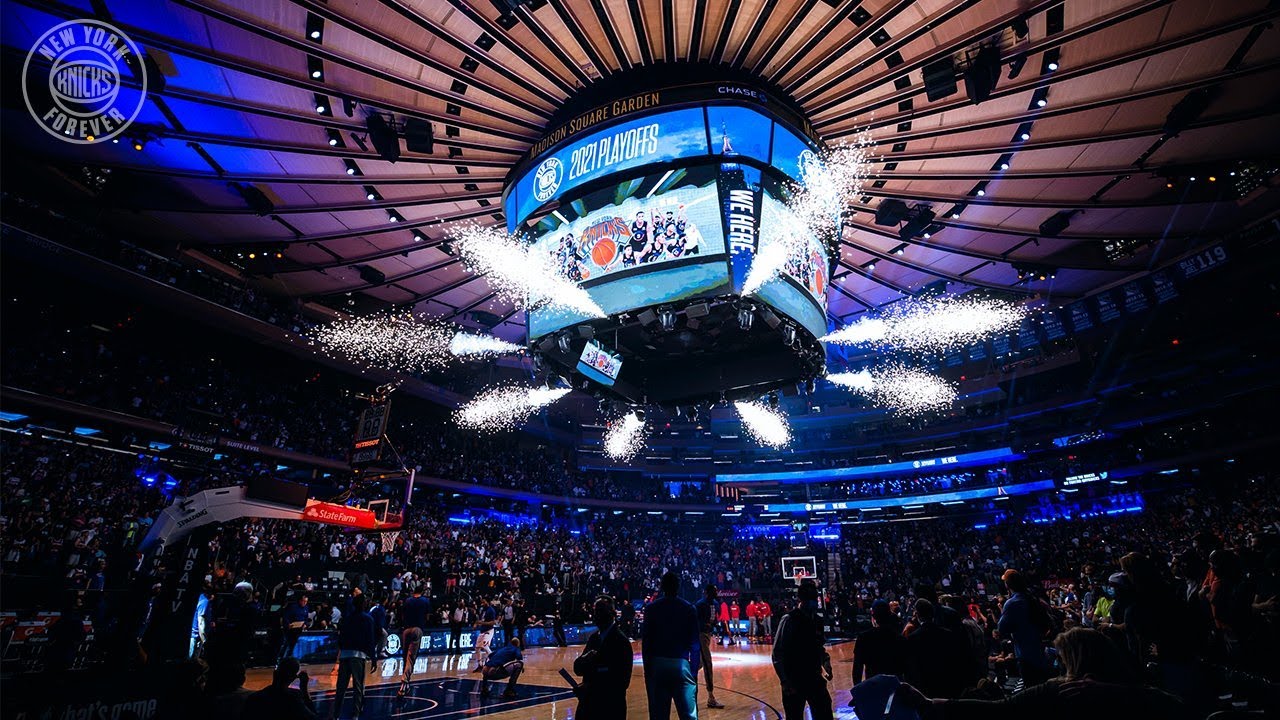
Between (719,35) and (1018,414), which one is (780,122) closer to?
(719,35)

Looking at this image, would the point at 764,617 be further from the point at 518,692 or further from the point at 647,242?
the point at 647,242

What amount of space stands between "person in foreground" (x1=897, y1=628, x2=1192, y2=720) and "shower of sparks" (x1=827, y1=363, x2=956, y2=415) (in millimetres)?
33610

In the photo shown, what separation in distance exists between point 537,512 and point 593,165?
31.0 metres

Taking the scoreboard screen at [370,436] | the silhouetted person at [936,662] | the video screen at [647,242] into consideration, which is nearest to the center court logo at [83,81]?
the video screen at [647,242]

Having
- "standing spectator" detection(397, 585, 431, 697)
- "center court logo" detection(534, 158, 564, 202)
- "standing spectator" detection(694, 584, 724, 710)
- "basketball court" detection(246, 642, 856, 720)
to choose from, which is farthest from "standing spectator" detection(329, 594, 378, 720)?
"center court logo" detection(534, 158, 564, 202)

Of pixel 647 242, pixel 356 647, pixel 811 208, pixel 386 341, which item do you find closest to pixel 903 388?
pixel 811 208

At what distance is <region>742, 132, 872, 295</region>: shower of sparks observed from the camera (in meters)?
10.1

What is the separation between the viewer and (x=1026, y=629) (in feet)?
18.5

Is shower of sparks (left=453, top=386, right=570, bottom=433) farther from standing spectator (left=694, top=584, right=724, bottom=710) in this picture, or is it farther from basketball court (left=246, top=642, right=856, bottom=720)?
standing spectator (left=694, top=584, right=724, bottom=710)

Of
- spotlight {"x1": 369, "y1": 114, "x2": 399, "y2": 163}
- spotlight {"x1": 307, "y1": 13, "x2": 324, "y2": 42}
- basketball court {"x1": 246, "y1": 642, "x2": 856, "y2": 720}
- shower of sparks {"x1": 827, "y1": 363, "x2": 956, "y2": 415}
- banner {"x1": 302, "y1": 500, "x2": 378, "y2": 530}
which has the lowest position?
basketball court {"x1": 246, "y1": 642, "x2": 856, "y2": 720}

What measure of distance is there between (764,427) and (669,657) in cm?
4398

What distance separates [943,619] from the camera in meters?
5.69

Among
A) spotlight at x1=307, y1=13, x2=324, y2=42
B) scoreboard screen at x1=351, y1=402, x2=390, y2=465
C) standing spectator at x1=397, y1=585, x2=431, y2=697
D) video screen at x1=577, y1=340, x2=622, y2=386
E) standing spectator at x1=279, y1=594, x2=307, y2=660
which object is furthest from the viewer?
scoreboard screen at x1=351, y1=402, x2=390, y2=465

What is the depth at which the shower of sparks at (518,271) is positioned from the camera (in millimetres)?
10941
